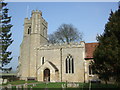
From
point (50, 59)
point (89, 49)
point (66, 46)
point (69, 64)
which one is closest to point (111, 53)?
point (69, 64)

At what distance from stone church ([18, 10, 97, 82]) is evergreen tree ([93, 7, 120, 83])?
41.5 feet

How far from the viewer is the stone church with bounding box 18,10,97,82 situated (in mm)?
24375

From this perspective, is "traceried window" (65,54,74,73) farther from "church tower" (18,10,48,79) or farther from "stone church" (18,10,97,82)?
"church tower" (18,10,48,79)

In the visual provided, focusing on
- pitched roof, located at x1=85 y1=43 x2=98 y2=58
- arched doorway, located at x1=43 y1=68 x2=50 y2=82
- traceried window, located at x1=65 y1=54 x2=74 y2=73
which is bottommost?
arched doorway, located at x1=43 y1=68 x2=50 y2=82

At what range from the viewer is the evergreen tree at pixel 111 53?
9847 millimetres

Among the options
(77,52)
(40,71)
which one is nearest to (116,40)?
(77,52)

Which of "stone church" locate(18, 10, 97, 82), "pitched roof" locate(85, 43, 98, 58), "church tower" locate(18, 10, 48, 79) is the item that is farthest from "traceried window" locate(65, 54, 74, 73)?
"church tower" locate(18, 10, 48, 79)

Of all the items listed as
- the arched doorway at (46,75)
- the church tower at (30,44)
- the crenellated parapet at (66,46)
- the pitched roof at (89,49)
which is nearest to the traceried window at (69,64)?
the crenellated parapet at (66,46)

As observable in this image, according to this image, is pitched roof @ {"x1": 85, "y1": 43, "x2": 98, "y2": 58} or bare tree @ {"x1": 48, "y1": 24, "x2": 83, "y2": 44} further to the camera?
bare tree @ {"x1": 48, "y1": 24, "x2": 83, "y2": 44}

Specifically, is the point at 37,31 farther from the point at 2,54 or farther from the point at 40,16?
the point at 2,54

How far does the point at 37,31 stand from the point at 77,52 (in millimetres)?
9663

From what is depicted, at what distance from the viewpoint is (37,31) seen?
2906cm

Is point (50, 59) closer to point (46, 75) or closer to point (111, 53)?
point (46, 75)

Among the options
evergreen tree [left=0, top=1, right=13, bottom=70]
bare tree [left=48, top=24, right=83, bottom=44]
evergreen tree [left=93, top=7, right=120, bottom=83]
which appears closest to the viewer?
evergreen tree [left=93, top=7, right=120, bottom=83]
